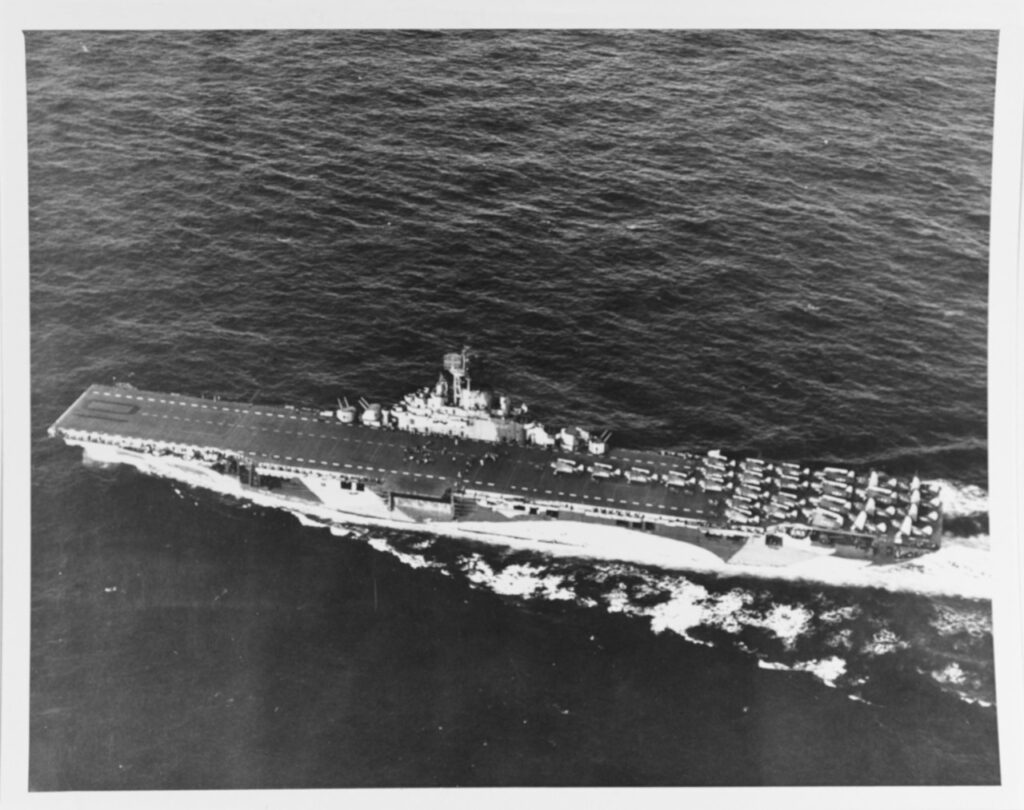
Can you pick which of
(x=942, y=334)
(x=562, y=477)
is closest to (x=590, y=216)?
(x=562, y=477)

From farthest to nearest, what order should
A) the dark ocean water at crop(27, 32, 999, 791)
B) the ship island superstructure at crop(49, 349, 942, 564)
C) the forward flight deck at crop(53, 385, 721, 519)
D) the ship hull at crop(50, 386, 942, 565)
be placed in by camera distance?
the forward flight deck at crop(53, 385, 721, 519) → the ship hull at crop(50, 386, 942, 565) → the ship island superstructure at crop(49, 349, 942, 564) → the dark ocean water at crop(27, 32, 999, 791)

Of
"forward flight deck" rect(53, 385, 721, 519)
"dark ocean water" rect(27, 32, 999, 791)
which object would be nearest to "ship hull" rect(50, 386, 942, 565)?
"forward flight deck" rect(53, 385, 721, 519)

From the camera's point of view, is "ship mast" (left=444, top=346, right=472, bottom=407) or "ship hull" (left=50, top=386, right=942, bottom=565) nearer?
"ship mast" (left=444, top=346, right=472, bottom=407)

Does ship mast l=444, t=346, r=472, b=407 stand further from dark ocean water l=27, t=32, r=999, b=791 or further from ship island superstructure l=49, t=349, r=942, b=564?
dark ocean water l=27, t=32, r=999, b=791

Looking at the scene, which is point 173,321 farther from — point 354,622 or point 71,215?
point 354,622

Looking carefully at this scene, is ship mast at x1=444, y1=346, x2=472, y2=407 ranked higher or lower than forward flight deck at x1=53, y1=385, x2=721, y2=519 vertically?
higher

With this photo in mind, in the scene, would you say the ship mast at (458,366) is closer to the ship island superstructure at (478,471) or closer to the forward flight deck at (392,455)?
the ship island superstructure at (478,471)

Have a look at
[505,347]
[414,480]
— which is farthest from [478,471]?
[505,347]

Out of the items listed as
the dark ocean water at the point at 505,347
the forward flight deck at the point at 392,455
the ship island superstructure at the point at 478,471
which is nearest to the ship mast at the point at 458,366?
the ship island superstructure at the point at 478,471
